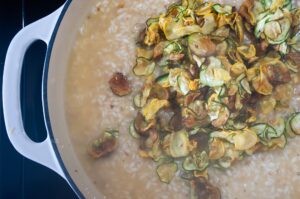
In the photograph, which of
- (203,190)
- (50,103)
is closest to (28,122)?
(50,103)

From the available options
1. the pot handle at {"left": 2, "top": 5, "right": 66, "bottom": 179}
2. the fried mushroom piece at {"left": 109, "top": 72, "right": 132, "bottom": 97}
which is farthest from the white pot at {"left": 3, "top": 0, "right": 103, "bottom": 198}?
the fried mushroom piece at {"left": 109, "top": 72, "right": 132, "bottom": 97}

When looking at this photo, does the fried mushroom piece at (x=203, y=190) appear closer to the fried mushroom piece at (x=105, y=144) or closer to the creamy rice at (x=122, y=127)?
the creamy rice at (x=122, y=127)

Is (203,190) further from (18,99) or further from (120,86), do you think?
(18,99)

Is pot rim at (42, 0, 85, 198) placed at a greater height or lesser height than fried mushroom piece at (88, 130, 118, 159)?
greater

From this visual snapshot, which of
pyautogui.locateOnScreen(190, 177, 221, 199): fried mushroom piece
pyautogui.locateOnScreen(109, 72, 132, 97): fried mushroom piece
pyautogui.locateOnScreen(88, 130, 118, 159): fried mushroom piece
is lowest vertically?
pyautogui.locateOnScreen(190, 177, 221, 199): fried mushroom piece

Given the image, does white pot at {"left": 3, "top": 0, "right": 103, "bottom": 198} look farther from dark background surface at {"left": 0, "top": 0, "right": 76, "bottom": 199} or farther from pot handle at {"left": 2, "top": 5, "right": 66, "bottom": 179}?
dark background surface at {"left": 0, "top": 0, "right": 76, "bottom": 199}

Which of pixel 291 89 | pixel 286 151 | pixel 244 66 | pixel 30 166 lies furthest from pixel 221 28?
pixel 30 166

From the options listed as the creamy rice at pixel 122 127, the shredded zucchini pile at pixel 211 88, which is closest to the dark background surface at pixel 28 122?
the creamy rice at pixel 122 127
